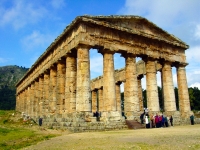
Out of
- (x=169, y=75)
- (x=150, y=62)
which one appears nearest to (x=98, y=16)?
(x=150, y=62)

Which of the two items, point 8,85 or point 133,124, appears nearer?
point 133,124

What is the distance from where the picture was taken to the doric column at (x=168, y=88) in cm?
2806

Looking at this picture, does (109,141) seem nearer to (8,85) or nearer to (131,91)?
(131,91)

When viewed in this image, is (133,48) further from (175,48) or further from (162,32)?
(175,48)

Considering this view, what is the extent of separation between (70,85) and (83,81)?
3.45 meters

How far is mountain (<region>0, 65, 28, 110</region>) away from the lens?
108700 millimetres

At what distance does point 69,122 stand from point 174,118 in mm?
13635

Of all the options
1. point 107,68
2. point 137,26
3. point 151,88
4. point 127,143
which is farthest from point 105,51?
point 127,143

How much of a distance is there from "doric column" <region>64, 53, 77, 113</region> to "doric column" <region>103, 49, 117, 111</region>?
3594 millimetres

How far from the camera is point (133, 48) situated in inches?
1016

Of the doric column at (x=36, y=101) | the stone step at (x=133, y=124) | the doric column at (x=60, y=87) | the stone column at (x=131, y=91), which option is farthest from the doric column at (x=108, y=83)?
the doric column at (x=36, y=101)

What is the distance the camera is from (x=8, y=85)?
14238 centimetres

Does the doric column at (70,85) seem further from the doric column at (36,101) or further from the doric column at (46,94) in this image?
the doric column at (36,101)

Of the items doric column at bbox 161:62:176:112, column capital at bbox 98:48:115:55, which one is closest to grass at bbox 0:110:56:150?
column capital at bbox 98:48:115:55
